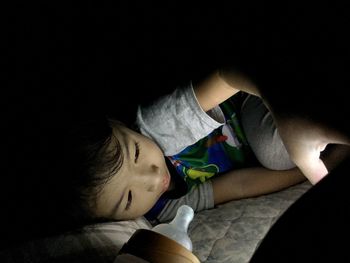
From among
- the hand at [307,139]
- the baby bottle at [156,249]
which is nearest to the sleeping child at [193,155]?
the hand at [307,139]

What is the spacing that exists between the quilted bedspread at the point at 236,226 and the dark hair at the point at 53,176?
0.98 feet

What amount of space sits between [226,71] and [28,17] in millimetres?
719

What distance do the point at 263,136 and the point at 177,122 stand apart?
10.9 inches

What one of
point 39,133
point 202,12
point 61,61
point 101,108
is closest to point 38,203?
point 39,133

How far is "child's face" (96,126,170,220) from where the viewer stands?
38.1 inches

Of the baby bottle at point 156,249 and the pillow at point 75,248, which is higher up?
the baby bottle at point 156,249

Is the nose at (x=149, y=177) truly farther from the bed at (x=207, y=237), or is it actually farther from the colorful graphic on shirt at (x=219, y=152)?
the colorful graphic on shirt at (x=219, y=152)

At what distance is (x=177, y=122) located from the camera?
105cm

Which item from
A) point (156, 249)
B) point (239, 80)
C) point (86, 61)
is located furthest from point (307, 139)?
point (86, 61)

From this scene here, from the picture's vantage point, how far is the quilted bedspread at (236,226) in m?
0.92

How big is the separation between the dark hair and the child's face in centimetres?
2

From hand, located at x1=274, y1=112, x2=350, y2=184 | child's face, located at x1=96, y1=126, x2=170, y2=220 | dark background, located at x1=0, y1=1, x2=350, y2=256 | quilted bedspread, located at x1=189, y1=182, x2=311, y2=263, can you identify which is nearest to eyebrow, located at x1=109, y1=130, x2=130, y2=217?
child's face, located at x1=96, y1=126, x2=170, y2=220

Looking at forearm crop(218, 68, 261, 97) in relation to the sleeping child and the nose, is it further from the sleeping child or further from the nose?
the nose

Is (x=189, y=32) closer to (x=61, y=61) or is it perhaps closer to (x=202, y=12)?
(x=202, y=12)
